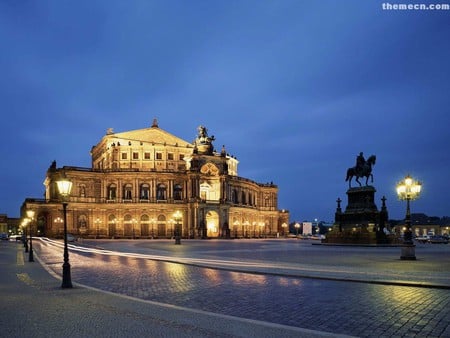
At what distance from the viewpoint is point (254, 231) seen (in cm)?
11556

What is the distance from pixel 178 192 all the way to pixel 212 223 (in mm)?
10668

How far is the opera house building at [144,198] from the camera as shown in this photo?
3669 inches

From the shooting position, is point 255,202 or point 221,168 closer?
point 221,168

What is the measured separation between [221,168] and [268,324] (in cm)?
9383

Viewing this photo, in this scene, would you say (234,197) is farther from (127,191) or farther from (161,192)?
(127,191)

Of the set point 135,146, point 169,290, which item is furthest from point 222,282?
point 135,146

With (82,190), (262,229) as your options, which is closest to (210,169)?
(82,190)

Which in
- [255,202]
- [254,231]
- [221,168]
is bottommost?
[254,231]

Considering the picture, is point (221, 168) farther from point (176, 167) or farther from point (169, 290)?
point (169, 290)

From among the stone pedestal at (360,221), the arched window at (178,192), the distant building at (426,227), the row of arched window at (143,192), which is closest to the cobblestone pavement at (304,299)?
the stone pedestal at (360,221)

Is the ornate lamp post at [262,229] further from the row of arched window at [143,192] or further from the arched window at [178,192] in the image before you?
the row of arched window at [143,192]

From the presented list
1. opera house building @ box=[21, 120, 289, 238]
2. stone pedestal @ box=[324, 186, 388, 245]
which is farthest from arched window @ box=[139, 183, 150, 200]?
stone pedestal @ box=[324, 186, 388, 245]

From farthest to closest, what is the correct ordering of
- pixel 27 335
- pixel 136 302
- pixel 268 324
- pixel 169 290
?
pixel 169 290 → pixel 136 302 → pixel 268 324 → pixel 27 335

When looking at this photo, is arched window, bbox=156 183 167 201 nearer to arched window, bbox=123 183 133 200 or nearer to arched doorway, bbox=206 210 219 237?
arched window, bbox=123 183 133 200
